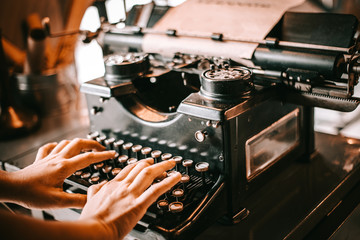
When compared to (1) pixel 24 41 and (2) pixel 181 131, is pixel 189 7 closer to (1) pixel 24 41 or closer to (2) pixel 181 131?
(2) pixel 181 131

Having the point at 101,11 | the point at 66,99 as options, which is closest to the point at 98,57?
the point at 101,11

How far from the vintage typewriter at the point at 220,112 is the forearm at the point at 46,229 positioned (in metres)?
0.25

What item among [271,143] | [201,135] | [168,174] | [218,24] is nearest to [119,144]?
[168,174]

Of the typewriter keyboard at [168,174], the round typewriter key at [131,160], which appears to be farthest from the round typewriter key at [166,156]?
the round typewriter key at [131,160]

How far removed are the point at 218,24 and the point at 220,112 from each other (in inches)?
30.3

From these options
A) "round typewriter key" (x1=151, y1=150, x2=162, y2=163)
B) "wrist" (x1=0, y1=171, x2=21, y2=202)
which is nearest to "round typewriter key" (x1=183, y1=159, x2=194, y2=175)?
"round typewriter key" (x1=151, y1=150, x2=162, y2=163)

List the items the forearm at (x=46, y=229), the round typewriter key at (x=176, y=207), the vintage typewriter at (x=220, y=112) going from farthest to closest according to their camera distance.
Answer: the vintage typewriter at (x=220, y=112) < the round typewriter key at (x=176, y=207) < the forearm at (x=46, y=229)

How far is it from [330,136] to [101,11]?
6.16 ft

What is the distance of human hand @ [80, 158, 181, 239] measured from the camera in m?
1.08

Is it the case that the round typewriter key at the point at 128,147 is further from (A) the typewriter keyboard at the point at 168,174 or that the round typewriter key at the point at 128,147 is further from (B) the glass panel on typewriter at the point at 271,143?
(B) the glass panel on typewriter at the point at 271,143

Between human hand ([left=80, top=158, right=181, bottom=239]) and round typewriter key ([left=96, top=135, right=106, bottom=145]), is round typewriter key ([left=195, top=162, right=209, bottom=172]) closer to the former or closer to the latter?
human hand ([left=80, top=158, right=181, bottom=239])

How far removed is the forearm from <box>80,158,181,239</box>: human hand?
0.07 ft

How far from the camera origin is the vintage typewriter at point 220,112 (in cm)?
136

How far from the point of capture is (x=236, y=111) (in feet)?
4.38
